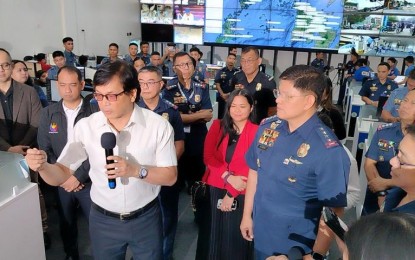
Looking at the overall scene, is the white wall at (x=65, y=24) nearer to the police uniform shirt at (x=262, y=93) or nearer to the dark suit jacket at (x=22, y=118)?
the dark suit jacket at (x=22, y=118)

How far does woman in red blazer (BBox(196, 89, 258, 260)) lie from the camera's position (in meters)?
2.03

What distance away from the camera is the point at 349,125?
564 centimetres

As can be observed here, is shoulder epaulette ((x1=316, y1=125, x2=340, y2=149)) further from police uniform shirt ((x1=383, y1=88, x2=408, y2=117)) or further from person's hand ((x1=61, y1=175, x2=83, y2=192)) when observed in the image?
police uniform shirt ((x1=383, y1=88, x2=408, y2=117))

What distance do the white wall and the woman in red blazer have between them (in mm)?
5118

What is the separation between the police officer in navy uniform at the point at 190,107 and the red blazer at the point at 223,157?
74cm

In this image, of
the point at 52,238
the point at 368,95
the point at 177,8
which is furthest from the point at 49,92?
the point at 177,8

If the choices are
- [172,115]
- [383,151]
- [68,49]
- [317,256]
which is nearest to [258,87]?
[172,115]

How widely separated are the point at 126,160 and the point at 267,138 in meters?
0.68

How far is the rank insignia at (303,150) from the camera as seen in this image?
4.70 feet

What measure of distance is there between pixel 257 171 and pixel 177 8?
8727 mm

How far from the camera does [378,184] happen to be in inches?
81.7

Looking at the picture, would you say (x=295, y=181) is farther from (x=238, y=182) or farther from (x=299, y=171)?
(x=238, y=182)

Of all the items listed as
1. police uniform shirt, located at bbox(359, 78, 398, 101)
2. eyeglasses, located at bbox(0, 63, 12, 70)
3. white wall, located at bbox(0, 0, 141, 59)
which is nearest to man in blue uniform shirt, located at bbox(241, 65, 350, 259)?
eyeglasses, located at bbox(0, 63, 12, 70)

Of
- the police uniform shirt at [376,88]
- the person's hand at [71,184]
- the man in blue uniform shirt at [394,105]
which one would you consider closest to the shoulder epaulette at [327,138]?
the person's hand at [71,184]
